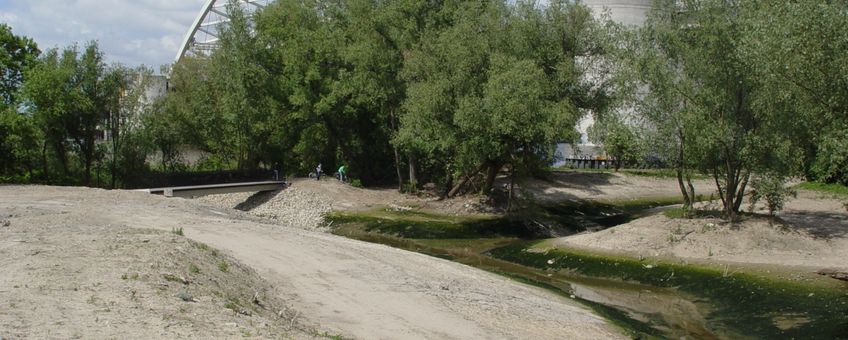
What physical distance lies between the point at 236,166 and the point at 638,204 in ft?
117

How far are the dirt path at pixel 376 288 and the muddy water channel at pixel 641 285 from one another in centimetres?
250

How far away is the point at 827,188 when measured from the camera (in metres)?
52.3

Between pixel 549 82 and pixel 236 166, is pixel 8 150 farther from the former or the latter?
pixel 549 82

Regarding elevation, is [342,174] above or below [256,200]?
above

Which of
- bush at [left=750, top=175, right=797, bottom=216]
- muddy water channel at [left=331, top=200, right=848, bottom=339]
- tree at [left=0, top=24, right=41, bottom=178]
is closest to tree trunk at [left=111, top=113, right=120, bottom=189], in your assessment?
tree at [left=0, top=24, right=41, bottom=178]

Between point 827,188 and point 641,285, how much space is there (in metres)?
33.9

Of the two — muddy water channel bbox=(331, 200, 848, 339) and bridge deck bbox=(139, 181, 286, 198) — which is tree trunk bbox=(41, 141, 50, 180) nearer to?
bridge deck bbox=(139, 181, 286, 198)

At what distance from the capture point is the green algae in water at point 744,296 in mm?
19828

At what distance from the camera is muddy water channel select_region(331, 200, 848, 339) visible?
20.2 m

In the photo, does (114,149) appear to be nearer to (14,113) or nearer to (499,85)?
(14,113)

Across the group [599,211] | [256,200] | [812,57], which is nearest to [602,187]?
[599,211]

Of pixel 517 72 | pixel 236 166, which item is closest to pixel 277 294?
pixel 517 72

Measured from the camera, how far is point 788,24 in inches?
858

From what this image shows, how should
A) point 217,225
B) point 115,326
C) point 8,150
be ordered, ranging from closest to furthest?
point 115,326, point 217,225, point 8,150
